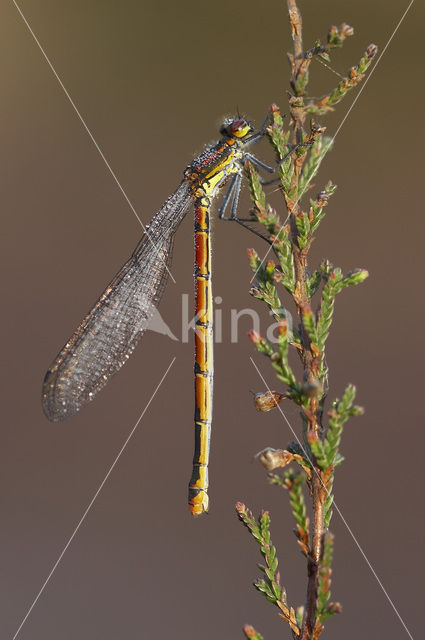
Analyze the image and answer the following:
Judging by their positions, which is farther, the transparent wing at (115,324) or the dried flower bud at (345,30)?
the transparent wing at (115,324)

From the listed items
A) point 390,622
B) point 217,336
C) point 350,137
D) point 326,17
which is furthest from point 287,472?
point 326,17

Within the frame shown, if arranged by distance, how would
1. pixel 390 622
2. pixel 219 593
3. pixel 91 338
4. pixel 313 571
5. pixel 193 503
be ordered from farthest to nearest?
pixel 219 593, pixel 390 622, pixel 91 338, pixel 193 503, pixel 313 571

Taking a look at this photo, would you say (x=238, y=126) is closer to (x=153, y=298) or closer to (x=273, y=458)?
(x=153, y=298)

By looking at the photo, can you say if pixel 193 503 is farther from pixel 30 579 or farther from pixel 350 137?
pixel 350 137

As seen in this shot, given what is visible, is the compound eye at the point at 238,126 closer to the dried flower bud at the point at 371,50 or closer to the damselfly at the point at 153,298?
the damselfly at the point at 153,298

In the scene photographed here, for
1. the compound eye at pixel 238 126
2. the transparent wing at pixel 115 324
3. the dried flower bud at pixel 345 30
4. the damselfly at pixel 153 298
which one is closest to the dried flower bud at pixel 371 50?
the dried flower bud at pixel 345 30

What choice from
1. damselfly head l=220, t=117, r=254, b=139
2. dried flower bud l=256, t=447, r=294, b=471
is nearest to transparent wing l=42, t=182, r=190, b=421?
damselfly head l=220, t=117, r=254, b=139

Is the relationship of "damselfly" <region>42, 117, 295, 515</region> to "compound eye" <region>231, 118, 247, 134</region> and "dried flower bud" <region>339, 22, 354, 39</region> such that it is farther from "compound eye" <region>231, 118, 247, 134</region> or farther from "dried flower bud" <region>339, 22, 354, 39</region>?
"dried flower bud" <region>339, 22, 354, 39</region>
